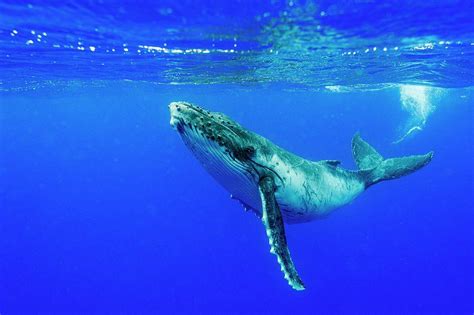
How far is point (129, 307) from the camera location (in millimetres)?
34625

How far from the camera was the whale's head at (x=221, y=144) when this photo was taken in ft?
21.4

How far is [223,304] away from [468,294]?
20.1 m

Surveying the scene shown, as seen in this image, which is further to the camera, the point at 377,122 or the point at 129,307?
the point at 377,122

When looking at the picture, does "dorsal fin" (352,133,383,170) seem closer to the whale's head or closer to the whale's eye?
the whale's head

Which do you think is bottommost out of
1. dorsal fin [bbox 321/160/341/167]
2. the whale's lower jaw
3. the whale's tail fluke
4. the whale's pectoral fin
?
the whale's pectoral fin

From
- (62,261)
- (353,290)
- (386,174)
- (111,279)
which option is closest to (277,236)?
(386,174)

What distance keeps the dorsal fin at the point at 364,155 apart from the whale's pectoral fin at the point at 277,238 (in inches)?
260

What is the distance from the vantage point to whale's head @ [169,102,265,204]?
652 cm

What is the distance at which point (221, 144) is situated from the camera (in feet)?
22.2

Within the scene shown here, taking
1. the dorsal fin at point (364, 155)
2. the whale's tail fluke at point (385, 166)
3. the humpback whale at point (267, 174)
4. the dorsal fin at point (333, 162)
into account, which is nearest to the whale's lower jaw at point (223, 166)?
the humpback whale at point (267, 174)

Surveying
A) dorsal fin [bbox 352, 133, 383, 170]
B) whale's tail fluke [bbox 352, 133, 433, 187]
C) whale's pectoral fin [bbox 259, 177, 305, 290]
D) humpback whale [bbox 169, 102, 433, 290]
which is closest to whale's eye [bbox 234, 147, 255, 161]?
humpback whale [bbox 169, 102, 433, 290]

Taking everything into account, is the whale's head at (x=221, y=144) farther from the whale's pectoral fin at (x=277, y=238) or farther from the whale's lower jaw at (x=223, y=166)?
the whale's pectoral fin at (x=277, y=238)

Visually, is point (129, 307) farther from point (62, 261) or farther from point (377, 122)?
point (377, 122)

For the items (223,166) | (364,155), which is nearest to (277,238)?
(223,166)
